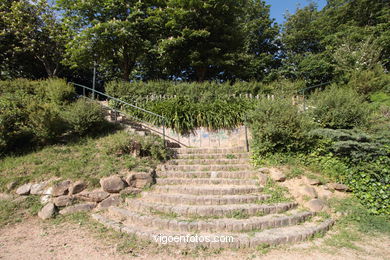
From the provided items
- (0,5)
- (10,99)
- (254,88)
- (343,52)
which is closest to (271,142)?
(254,88)

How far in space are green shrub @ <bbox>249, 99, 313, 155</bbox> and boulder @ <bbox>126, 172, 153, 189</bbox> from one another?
10.8 ft

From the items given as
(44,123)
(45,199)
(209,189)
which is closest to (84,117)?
(44,123)

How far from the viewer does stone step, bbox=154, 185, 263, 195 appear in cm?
438

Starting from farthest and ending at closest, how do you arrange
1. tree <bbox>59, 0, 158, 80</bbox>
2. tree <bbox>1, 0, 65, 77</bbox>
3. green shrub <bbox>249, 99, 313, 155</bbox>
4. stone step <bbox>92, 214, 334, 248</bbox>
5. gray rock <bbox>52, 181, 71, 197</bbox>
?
tree <bbox>1, 0, 65, 77</bbox> → tree <bbox>59, 0, 158, 80</bbox> → green shrub <bbox>249, 99, 313, 155</bbox> → gray rock <bbox>52, 181, 71, 197</bbox> → stone step <bbox>92, 214, 334, 248</bbox>

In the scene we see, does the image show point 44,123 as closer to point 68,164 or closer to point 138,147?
point 68,164

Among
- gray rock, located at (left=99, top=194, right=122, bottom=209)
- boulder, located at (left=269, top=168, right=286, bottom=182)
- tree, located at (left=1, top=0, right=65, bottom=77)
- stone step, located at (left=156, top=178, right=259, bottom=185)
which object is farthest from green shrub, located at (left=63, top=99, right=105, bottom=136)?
tree, located at (left=1, top=0, right=65, bottom=77)

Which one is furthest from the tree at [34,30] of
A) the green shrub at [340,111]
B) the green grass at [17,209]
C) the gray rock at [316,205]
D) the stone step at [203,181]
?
the gray rock at [316,205]

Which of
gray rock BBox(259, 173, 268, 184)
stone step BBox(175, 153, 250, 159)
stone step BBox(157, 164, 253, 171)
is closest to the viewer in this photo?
gray rock BBox(259, 173, 268, 184)

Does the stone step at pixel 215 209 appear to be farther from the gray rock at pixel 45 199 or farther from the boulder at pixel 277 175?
the gray rock at pixel 45 199

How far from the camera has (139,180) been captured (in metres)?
4.69

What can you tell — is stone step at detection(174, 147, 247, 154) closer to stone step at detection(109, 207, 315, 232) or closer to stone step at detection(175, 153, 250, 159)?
stone step at detection(175, 153, 250, 159)

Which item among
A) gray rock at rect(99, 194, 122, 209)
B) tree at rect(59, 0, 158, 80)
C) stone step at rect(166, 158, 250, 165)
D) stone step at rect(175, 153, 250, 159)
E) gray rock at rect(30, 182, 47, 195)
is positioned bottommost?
gray rock at rect(99, 194, 122, 209)

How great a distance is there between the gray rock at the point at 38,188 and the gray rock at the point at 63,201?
1.62ft

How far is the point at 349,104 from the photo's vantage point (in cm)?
→ 571
